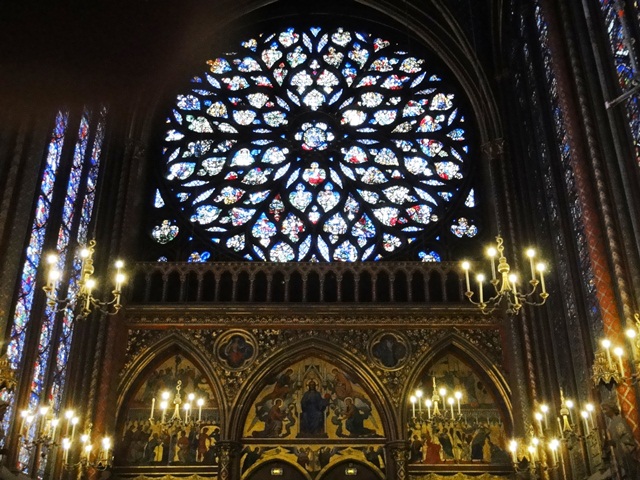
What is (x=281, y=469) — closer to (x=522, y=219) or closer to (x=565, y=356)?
(x=565, y=356)

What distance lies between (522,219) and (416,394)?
443 cm

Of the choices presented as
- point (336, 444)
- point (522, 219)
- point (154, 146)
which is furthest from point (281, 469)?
point (154, 146)

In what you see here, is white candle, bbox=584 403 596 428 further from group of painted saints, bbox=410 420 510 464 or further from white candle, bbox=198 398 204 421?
white candle, bbox=198 398 204 421

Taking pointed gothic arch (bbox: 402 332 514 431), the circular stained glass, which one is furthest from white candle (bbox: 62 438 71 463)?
pointed gothic arch (bbox: 402 332 514 431)

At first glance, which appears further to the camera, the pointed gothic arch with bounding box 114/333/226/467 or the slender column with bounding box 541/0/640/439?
the pointed gothic arch with bounding box 114/333/226/467

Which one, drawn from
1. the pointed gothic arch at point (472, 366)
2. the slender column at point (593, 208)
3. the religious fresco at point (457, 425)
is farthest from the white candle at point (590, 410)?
the pointed gothic arch at point (472, 366)

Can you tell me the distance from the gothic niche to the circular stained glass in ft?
10.0

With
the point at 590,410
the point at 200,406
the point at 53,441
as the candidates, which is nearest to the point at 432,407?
the point at 590,410

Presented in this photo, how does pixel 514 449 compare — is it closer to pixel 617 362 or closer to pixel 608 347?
pixel 617 362

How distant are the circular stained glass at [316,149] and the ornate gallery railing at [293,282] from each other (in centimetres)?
75

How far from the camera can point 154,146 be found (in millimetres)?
20234

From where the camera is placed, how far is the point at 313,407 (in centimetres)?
1675

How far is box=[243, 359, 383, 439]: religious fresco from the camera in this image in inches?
650

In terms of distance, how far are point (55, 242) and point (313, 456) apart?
6.57 m
